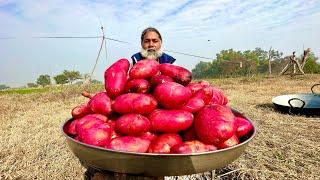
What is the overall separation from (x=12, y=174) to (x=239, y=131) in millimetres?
2547

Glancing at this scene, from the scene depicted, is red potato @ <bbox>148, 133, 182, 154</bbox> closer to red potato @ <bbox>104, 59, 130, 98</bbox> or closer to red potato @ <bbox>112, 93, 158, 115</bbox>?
red potato @ <bbox>112, 93, 158, 115</bbox>

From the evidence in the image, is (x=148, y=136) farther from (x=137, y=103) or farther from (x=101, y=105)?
(x=101, y=105)

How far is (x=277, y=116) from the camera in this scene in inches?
206

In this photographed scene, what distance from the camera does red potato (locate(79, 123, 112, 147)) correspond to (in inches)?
43.3

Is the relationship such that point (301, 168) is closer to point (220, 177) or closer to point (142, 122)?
point (220, 177)

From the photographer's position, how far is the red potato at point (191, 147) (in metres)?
1.06

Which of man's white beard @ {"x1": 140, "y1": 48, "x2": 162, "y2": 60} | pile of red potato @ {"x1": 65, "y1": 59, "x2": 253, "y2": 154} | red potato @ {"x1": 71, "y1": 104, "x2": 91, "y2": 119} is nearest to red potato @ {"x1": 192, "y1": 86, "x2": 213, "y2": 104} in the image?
pile of red potato @ {"x1": 65, "y1": 59, "x2": 253, "y2": 154}

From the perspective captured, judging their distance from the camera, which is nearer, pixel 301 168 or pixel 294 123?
pixel 301 168

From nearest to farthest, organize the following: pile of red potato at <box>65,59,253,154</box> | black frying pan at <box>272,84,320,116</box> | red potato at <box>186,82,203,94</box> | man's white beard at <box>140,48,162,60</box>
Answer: pile of red potato at <box>65,59,253,154</box>
red potato at <box>186,82,203,94</box>
man's white beard at <box>140,48,162,60</box>
black frying pan at <box>272,84,320,116</box>

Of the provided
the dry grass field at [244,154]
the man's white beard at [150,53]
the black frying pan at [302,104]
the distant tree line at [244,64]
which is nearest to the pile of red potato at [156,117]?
the dry grass field at [244,154]

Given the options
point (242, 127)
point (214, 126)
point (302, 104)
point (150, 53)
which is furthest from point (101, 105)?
point (302, 104)

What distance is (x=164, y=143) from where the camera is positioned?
110cm

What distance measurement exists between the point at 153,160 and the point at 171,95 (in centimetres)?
25

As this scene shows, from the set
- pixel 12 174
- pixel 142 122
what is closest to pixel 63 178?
pixel 12 174
